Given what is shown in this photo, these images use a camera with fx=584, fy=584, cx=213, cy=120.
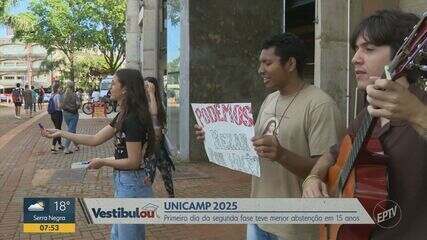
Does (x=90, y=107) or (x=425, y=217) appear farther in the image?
(x=90, y=107)

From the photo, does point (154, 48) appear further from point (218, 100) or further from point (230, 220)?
point (230, 220)

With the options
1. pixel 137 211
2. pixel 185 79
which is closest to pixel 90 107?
pixel 185 79

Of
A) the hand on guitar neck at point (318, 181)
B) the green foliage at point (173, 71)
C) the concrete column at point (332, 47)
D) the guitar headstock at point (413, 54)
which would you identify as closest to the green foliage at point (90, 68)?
the green foliage at point (173, 71)

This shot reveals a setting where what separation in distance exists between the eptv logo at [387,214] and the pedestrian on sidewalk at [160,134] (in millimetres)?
3851

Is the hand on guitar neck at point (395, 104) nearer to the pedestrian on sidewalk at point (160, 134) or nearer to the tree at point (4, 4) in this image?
the pedestrian on sidewalk at point (160, 134)

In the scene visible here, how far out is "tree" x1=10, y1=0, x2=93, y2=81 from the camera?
45219mm

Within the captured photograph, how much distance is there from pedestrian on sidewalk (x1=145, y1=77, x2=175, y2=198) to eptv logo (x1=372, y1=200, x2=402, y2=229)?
385 centimetres

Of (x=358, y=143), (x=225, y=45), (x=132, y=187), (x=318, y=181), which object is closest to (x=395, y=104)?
(x=358, y=143)

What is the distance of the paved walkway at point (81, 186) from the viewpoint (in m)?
6.27

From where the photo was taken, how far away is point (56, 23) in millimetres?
45531

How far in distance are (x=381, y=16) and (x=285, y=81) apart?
0.98 meters

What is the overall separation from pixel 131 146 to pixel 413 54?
2.77 meters

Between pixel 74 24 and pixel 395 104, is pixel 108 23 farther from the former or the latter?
pixel 395 104

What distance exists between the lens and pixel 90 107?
30.7m
